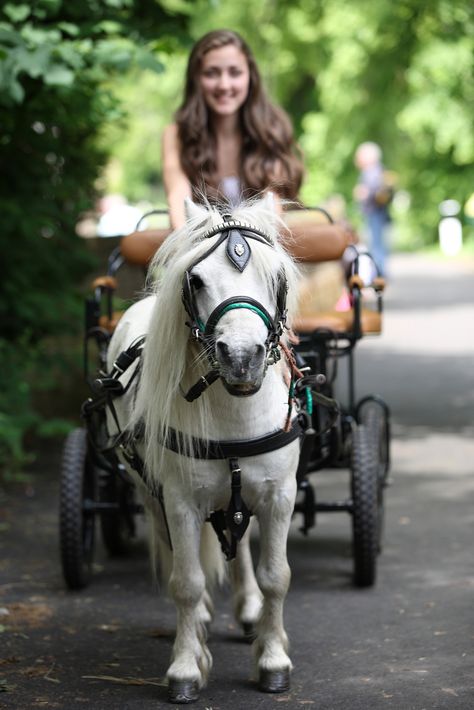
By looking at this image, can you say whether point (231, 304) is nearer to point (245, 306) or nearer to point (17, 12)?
point (245, 306)

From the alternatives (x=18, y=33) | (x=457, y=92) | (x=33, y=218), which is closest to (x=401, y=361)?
(x=457, y=92)

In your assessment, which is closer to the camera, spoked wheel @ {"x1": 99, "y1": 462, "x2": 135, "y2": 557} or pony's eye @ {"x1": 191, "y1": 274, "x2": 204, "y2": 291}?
pony's eye @ {"x1": 191, "y1": 274, "x2": 204, "y2": 291}

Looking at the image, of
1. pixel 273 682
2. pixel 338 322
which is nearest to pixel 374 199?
pixel 338 322

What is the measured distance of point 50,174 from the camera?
9.57 metres

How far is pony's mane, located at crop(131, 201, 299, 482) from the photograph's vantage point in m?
4.43

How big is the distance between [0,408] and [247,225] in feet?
15.3

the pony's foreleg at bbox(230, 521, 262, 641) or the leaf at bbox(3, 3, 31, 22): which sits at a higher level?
the leaf at bbox(3, 3, 31, 22)

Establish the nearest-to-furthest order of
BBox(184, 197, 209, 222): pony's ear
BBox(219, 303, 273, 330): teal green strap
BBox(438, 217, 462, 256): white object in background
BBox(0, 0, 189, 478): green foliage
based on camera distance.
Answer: BBox(219, 303, 273, 330): teal green strap
BBox(184, 197, 209, 222): pony's ear
BBox(0, 0, 189, 478): green foliage
BBox(438, 217, 462, 256): white object in background

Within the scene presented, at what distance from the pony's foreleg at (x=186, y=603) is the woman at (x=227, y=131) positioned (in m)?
2.06

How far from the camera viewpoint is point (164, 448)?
4.66m

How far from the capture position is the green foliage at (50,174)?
7871mm

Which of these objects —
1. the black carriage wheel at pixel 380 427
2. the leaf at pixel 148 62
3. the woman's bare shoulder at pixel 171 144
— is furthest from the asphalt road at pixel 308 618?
the leaf at pixel 148 62

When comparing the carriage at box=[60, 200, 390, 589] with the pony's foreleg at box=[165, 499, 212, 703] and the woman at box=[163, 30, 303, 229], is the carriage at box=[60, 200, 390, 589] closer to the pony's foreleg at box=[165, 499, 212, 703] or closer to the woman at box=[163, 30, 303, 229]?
the woman at box=[163, 30, 303, 229]

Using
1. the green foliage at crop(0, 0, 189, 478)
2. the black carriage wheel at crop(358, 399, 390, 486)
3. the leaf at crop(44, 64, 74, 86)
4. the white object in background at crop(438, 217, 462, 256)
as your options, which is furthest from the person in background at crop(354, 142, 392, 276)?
the leaf at crop(44, 64, 74, 86)
